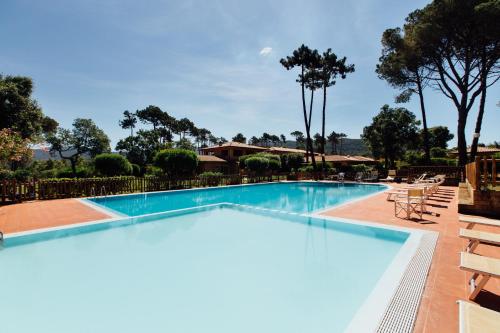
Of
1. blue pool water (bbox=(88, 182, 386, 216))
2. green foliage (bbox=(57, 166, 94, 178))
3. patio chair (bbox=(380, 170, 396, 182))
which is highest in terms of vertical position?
green foliage (bbox=(57, 166, 94, 178))

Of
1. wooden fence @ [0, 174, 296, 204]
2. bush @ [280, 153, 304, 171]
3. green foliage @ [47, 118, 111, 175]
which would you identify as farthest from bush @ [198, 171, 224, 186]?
green foliage @ [47, 118, 111, 175]

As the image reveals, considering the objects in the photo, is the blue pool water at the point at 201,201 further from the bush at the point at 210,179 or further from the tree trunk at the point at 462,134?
the tree trunk at the point at 462,134

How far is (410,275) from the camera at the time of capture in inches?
147

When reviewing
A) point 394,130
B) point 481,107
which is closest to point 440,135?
point 394,130

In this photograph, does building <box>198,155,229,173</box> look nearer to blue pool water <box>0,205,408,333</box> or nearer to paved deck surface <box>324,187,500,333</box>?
blue pool water <box>0,205,408,333</box>

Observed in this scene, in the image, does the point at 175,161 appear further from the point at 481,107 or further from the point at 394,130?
the point at 394,130

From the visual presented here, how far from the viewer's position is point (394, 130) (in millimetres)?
31391

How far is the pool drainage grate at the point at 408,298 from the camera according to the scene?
8.64 ft

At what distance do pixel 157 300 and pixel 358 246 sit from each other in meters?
4.61

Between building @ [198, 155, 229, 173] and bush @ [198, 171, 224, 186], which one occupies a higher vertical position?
building @ [198, 155, 229, 173]

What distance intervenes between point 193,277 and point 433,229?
586 cm

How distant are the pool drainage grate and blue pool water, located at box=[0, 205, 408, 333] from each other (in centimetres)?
65

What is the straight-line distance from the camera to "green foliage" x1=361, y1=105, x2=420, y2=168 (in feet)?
103

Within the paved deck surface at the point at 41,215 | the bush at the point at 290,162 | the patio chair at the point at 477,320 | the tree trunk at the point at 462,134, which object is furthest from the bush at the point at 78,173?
the tree trunk at the point at 462,134
